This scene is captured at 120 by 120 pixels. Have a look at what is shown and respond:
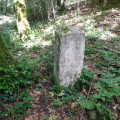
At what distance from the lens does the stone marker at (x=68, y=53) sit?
96.2 inches

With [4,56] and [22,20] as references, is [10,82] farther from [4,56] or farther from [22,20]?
[22,20]

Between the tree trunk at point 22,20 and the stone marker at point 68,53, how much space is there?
3.95 metres

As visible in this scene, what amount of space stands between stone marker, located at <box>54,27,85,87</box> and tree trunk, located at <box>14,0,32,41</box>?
13.0ft

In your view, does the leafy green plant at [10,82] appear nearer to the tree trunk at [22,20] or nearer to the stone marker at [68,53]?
the stone marker at [68,53]

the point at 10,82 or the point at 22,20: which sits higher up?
the point at 22,20

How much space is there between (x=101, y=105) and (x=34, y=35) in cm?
542

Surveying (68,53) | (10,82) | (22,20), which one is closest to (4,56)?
(10,82)

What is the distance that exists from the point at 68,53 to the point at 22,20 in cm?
455

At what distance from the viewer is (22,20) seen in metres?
5.89

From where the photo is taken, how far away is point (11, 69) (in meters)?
2.59

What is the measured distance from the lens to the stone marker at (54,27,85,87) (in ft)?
8.02

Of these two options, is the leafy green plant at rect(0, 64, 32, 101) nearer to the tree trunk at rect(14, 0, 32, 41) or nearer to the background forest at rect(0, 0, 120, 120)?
the background forest at rect(0, 0, 120, 120)

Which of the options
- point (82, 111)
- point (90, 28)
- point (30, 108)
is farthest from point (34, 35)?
point (82, 111)

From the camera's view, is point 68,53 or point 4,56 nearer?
point 68,53
